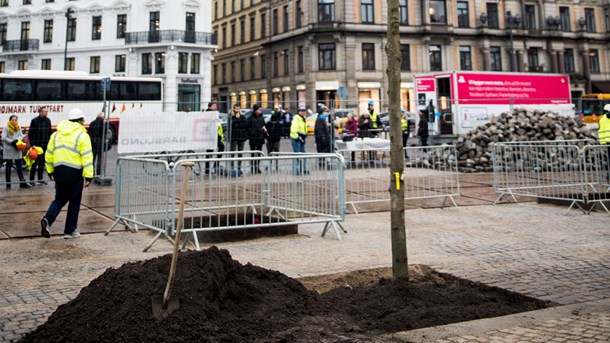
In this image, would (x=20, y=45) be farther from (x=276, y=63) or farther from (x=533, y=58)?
(x=533, y=58)

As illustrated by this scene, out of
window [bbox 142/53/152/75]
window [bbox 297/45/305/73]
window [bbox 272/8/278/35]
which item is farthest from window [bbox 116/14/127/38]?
window [bbox 297/45/305/73]

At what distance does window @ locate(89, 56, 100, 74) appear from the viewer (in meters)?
52.3

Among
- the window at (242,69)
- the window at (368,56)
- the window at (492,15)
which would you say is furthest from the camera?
the window at (242,69)

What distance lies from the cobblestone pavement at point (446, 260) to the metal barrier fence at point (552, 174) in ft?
3.36

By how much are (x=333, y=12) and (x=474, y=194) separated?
4035 cm

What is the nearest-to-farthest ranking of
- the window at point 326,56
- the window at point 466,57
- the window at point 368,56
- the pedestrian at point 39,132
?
1. the pedestrian at point 39,132
2. the window at point 326,56
3. the window at point 368,56
4. the window at point 466,57

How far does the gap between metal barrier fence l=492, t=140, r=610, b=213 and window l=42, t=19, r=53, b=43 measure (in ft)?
174

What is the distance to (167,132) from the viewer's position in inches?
580

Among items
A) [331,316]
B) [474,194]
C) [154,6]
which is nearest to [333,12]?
[154,6]

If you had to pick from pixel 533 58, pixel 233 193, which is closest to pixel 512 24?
pixel 533 58

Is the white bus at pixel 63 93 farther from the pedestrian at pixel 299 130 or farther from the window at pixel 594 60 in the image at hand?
the window at pixel 594 60

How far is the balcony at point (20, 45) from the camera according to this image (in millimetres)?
53875

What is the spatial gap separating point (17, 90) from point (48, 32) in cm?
3124

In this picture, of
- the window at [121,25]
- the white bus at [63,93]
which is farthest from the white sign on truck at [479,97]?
the window at [121,25]
